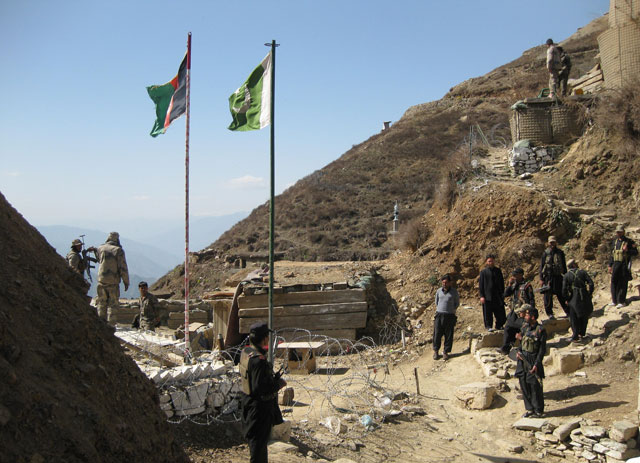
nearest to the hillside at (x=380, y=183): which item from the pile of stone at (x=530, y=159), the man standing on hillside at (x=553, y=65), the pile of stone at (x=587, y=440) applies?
the pile of stone at (x=530, y=159)

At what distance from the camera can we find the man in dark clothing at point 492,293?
36.8 ft

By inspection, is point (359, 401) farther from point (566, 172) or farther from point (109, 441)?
point (566, 172)

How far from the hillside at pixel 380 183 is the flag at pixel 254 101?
11237mm

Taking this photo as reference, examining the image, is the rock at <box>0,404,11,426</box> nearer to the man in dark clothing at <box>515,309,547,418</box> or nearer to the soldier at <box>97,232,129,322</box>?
the man in dark clothing at <box>515,309,547,418</box>

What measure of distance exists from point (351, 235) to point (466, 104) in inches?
983

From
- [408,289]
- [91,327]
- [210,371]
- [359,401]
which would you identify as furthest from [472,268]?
[91,327]

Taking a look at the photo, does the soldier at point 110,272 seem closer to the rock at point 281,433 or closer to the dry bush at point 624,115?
the rock at point 281,433

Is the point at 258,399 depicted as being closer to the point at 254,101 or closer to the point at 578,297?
the point at 254,101

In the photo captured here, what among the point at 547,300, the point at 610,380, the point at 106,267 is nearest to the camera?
the point at 610,380

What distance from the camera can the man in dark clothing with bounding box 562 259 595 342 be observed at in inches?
381

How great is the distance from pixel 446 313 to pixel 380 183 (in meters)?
30.3

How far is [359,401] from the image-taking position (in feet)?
28.8

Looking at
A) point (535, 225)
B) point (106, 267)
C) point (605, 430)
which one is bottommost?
point (605, 430)

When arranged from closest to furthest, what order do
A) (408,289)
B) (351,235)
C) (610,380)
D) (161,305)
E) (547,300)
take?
(610,380) < (547,300) < (408,289) < (161,305) < (351,235)
